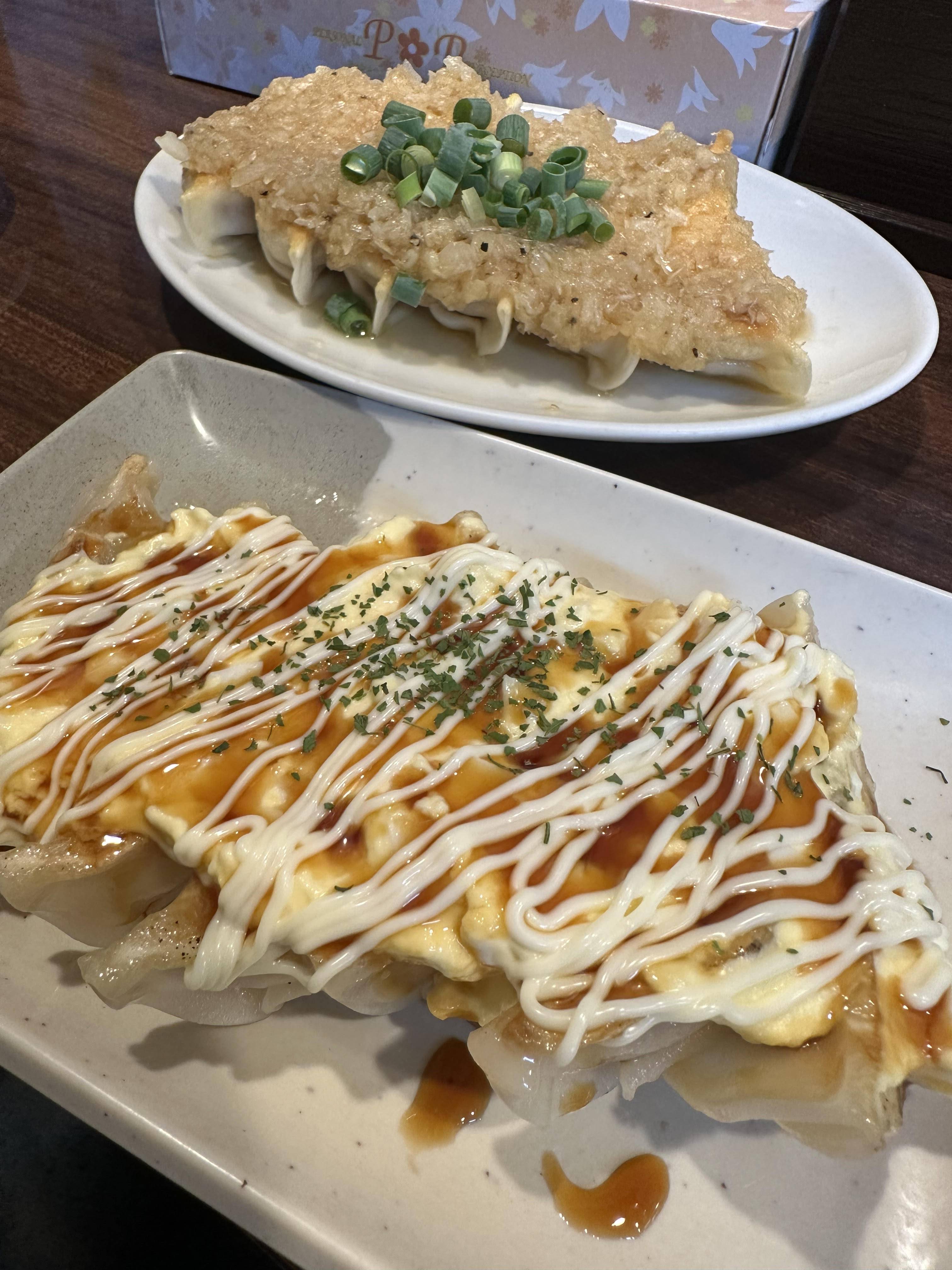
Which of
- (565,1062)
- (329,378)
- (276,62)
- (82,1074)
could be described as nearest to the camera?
(565,1062)

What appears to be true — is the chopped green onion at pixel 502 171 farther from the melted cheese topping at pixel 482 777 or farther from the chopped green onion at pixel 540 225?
the melted cheese topping at pixel 482 777

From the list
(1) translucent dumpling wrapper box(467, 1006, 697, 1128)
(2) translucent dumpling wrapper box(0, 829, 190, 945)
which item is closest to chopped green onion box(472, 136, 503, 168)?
(2) translucent dumpling wrapper box(0, 829, 190, 945)

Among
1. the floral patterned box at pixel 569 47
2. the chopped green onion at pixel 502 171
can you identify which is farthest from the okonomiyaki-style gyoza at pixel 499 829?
the floral patterned box at pixel 569 47

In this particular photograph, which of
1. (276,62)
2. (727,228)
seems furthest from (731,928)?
(276,62)

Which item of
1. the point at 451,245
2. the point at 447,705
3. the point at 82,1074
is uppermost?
the point at 451,245

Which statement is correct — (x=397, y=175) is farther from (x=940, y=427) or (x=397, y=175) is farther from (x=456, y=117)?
(x=940, y=427)

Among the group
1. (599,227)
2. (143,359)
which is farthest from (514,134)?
(143,359)
